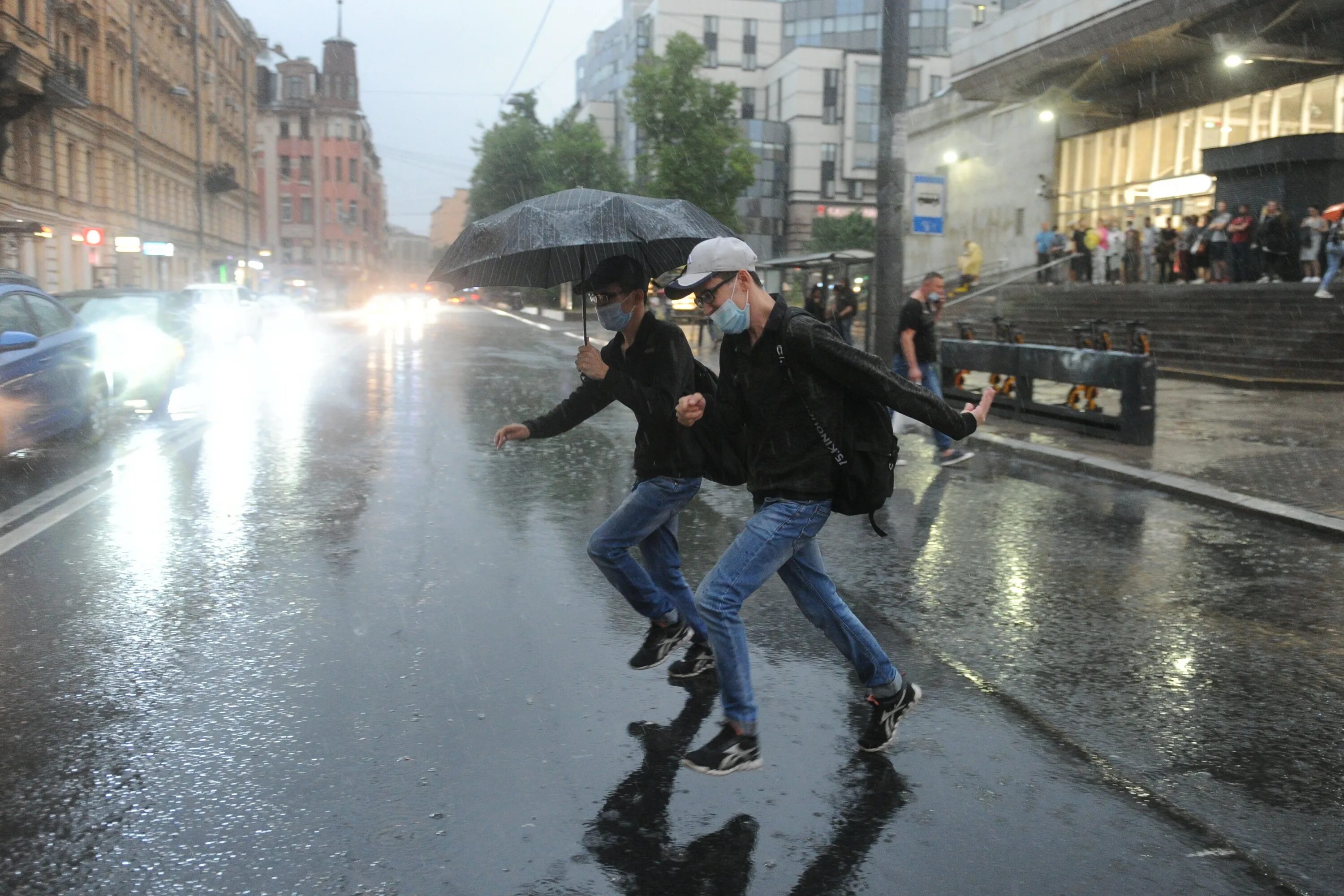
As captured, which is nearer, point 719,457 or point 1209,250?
point 719,457

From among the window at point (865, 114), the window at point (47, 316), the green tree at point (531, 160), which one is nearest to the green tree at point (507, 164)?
the green tree at point (531, 160)

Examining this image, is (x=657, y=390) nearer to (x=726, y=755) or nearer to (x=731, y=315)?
(x=731, y=315)

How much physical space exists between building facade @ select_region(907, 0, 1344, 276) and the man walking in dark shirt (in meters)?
16.1

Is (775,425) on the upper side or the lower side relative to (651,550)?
upper

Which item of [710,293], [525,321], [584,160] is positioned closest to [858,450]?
[710,293]

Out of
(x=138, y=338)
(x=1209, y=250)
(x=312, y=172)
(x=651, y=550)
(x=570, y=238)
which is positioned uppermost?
(x=312, y=172)

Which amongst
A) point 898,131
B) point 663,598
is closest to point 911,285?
point 898,131

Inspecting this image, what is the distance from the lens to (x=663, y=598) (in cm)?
512

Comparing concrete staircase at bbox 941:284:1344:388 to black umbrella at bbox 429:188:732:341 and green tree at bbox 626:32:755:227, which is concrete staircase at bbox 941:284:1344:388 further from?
green tree at bbox 626:32:755:227

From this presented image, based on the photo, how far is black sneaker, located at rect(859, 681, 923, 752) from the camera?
166 inches

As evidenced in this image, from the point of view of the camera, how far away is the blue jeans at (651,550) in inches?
189

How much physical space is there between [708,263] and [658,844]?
1.71 meters

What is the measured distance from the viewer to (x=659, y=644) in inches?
200

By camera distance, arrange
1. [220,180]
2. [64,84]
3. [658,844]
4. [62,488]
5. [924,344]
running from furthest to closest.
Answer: [220,180], [64,84], [924,344], [62,488], [658,844]
